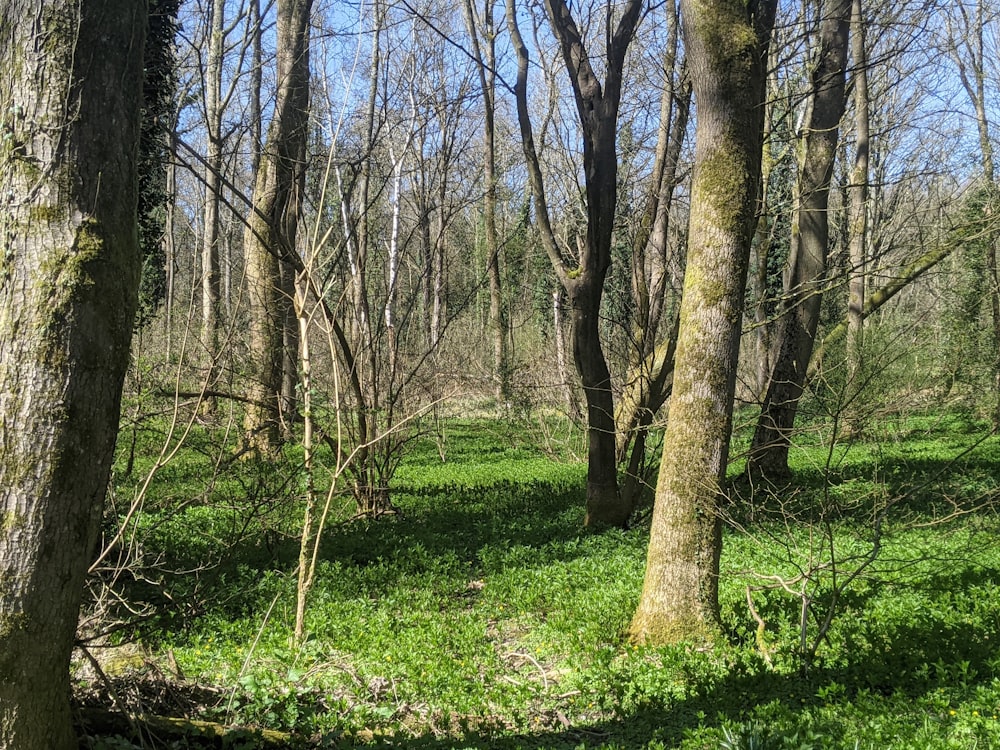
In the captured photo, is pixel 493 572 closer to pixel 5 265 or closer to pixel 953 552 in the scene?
pixel 953 552

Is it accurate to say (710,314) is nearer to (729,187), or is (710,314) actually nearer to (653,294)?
(729,187)

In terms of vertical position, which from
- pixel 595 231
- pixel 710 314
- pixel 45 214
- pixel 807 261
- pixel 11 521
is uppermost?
pixel 807 261

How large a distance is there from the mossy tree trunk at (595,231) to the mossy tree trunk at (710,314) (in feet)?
10.8

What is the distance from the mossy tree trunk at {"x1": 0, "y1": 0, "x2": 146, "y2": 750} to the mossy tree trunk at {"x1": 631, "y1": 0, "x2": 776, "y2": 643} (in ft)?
12.0

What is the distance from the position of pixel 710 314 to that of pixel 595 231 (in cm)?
364

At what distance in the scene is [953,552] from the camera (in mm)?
6992

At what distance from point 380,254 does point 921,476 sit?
8.80m

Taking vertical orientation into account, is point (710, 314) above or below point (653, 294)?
below

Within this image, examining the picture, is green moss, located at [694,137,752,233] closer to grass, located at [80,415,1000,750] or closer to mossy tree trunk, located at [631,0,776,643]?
mossy tree trunk, located at [631,0,776,643]

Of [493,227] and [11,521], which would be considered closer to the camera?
[11,521]

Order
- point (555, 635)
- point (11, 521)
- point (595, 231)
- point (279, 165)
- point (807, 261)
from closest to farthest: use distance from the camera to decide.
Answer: point (11, 521) → point (555, 635) → point (595, 231) → point (807, 261) → point (279, 165)

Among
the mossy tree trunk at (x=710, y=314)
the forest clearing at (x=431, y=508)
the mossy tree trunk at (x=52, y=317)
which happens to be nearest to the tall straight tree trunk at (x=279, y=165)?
the forest clearing at (x=431, y=508)

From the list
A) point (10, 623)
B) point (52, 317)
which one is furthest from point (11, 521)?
point (52, 317)

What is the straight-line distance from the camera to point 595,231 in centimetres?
847
